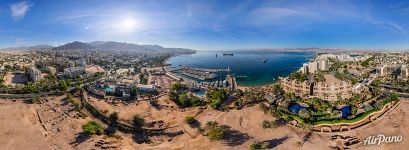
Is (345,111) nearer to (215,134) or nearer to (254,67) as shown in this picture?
(215,134)

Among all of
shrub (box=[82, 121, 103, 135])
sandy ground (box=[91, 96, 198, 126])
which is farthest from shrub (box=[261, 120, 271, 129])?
shrub (box=[82, 121, 103, 135])

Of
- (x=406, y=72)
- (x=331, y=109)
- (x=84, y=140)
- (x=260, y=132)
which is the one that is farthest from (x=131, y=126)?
(x=406, y=72)

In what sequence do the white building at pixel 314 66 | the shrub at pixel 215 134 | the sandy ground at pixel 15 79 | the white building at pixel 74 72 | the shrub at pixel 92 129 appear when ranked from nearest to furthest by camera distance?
the shrub at pixel 215 134 → the shrub at pixel 92 129 → the sandy ground at pixel 15 79 → the white building at pixel 74 72 → the white building at pixel 314 66

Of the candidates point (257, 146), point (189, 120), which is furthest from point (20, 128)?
point (257, 146)

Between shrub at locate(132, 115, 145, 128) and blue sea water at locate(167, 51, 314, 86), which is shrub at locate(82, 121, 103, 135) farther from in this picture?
blue sea water at locate(167, 51, 314, 86)

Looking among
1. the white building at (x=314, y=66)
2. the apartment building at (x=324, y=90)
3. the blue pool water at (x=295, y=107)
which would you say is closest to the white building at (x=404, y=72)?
the white building at (x=314, y=66)

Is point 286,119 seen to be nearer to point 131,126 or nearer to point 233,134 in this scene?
point 233,134

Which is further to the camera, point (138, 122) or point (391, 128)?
point (138, 122)

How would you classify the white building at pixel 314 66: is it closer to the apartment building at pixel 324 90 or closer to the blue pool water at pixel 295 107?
the apartment building at pixel 324 90

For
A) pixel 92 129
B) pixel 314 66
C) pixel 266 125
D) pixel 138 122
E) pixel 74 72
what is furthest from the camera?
pixel 314 66
